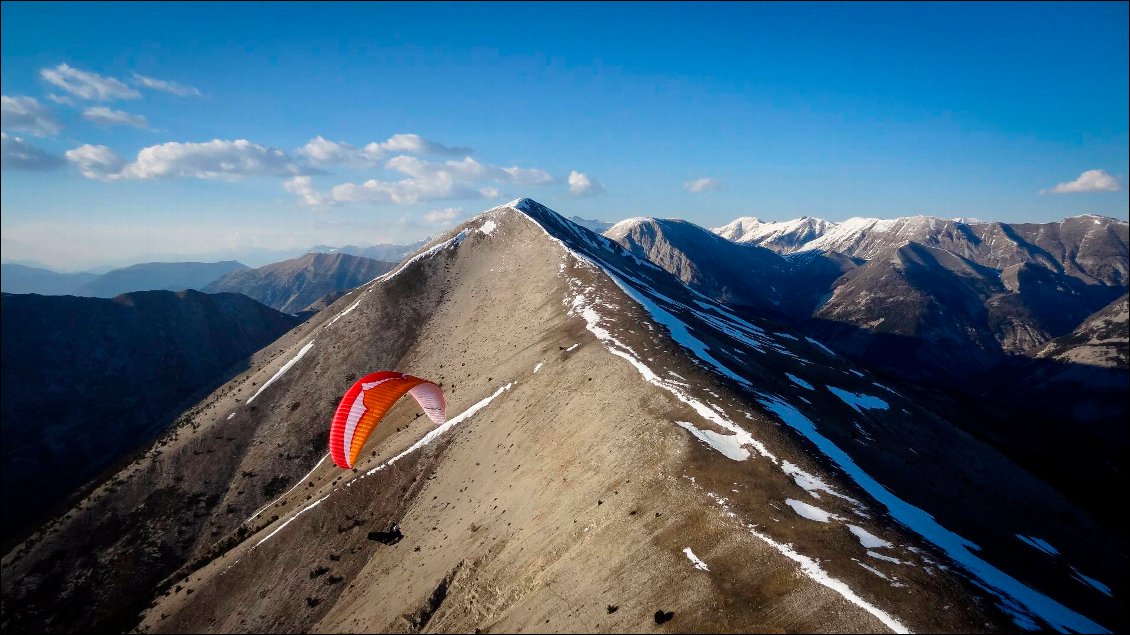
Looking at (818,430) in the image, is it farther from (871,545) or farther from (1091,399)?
(1091,399)

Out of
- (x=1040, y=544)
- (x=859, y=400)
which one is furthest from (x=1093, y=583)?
(x=859, y=400)

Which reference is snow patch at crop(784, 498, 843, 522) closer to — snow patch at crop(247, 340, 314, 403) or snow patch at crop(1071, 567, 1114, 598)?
snow patch at crop(1071, 567, 1114, 598)

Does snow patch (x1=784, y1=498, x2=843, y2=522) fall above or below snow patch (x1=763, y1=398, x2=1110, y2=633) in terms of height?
above

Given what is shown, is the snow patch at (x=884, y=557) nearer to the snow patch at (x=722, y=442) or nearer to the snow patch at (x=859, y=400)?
the snow patch at (x=722, y=442)

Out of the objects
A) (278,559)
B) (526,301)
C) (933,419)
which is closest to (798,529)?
(278,559)

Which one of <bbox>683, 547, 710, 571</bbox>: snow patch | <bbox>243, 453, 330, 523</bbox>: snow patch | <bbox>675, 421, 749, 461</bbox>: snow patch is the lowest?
<bbox>243, 453, 330, 523</bbox>: snow patch

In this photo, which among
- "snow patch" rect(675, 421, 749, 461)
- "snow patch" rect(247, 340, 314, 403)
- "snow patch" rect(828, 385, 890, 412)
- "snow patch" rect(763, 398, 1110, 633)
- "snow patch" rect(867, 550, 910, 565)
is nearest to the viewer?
"snow patch" rect(867, 550, 910, 565)

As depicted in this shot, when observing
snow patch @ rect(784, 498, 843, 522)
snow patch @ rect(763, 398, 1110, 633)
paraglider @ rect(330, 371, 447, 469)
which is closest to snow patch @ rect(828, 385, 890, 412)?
snow patch @ rect(763, 398, 1110, 633)
